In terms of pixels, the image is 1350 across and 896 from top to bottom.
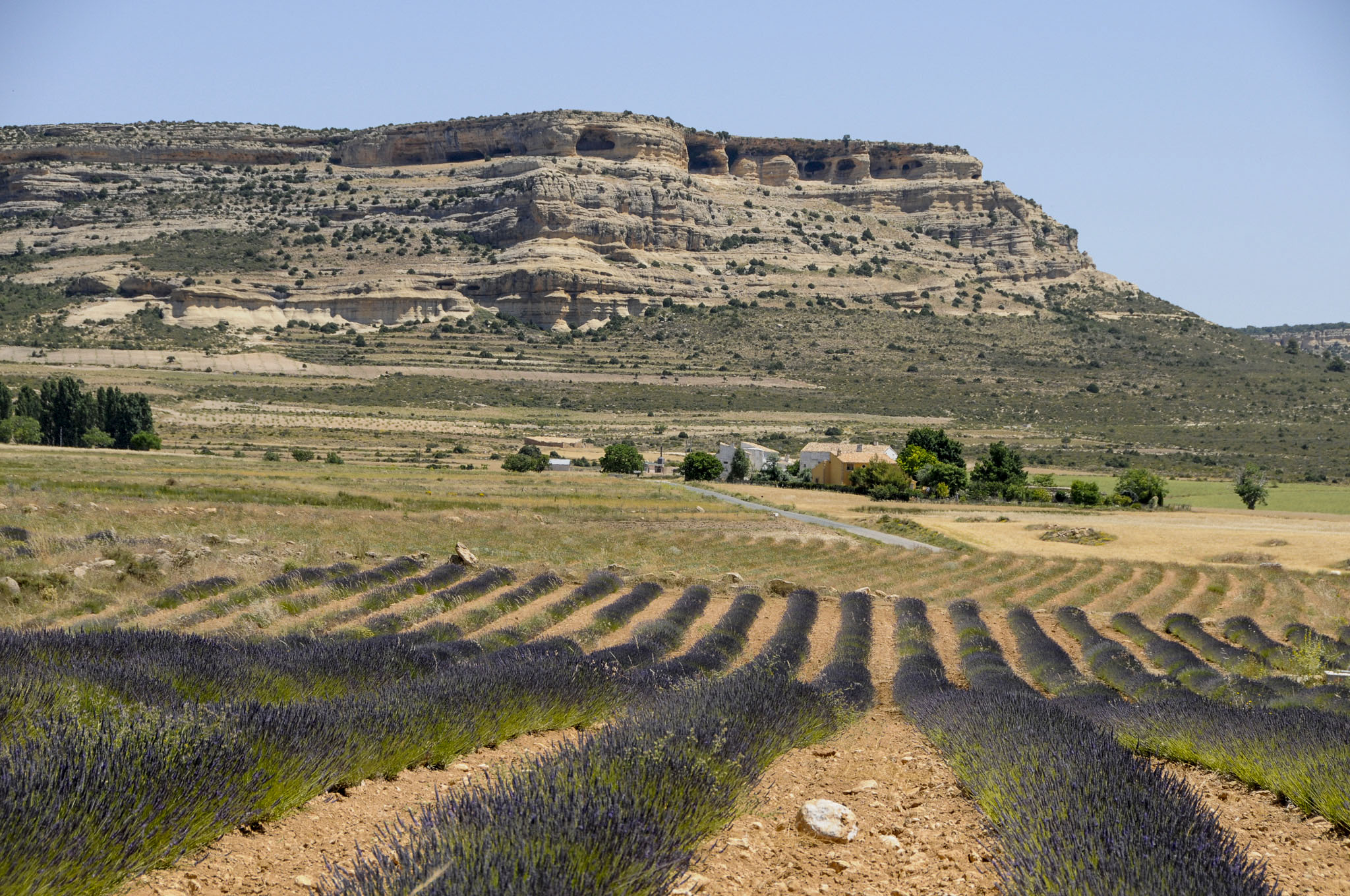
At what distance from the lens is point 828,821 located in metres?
5.59

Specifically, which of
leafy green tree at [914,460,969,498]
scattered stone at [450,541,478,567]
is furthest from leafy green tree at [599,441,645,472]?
scattered stone at [450,541,478,567]

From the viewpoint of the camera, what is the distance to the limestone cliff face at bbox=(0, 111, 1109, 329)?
390ft

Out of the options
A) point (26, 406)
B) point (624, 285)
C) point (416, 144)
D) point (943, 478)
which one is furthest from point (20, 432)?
point (416, 144)

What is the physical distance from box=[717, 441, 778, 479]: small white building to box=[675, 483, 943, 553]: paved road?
1259 centimetres

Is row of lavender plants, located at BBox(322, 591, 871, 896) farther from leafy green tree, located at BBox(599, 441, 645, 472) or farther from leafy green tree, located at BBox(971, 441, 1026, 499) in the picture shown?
leafy green tree, located at BBox(599, 441, 645, 472)

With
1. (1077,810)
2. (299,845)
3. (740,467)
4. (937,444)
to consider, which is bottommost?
(740,467)

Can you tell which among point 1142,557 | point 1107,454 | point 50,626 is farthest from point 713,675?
point 1107,454

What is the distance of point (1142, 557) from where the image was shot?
37562 mm

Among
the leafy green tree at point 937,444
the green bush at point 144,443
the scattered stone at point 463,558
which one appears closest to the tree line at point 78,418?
the green bush at point 144,443

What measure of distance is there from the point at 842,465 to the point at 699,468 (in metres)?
9.29

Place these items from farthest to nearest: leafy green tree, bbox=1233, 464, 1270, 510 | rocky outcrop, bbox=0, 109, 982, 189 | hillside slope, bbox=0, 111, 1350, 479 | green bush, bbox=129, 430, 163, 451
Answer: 1. rocky outcrop, bbox=0, 109, 982, 189
2. hillside slope, bbox=0, 111, 1350, 479
3. green bush, bbox=129, 430, 163, 451
4. leafy green tree, bbox=1233, 464, 1270, 510

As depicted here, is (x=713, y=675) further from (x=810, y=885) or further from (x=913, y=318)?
(x=913, y=318)

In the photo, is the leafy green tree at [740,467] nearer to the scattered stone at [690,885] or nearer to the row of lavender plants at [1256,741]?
the row of lavender plants at [1256,741]

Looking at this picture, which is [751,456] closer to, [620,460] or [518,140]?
[620,460]
